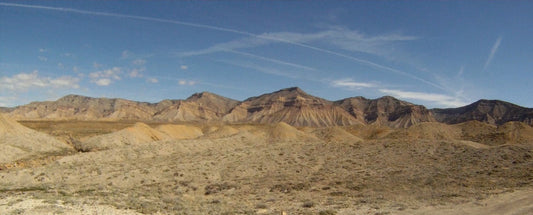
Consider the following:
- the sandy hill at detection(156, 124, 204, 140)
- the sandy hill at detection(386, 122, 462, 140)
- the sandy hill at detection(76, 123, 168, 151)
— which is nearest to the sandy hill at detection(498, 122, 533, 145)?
the sandy hill at detection(386, 122, 462, 140)

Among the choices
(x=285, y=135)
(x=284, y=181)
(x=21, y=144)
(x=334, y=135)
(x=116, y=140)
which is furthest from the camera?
(x=334, y=135)

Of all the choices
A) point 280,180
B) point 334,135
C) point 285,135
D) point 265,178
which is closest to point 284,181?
point 280,180

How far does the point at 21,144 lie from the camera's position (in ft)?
142

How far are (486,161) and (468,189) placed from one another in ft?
41.6

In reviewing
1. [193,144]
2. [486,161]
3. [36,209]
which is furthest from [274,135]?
[36,209]

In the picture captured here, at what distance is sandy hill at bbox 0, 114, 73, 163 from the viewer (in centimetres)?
3903

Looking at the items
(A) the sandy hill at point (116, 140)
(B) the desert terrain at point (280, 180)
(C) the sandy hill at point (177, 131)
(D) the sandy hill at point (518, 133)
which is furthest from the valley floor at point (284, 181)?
(C) the sandy hill at point (177, 131)

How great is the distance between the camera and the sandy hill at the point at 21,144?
128ft

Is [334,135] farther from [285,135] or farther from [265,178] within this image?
[265,178]

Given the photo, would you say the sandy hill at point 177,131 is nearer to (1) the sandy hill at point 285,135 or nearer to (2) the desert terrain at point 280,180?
(1) the sandy hill at point 285,135

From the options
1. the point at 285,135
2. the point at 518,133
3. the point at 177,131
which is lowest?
the point at 285,135

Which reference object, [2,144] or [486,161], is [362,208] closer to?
[486,161]

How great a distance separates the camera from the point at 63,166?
31.3 m

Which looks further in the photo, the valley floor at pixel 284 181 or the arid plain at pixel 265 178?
the arid plain at pixel 265 178
